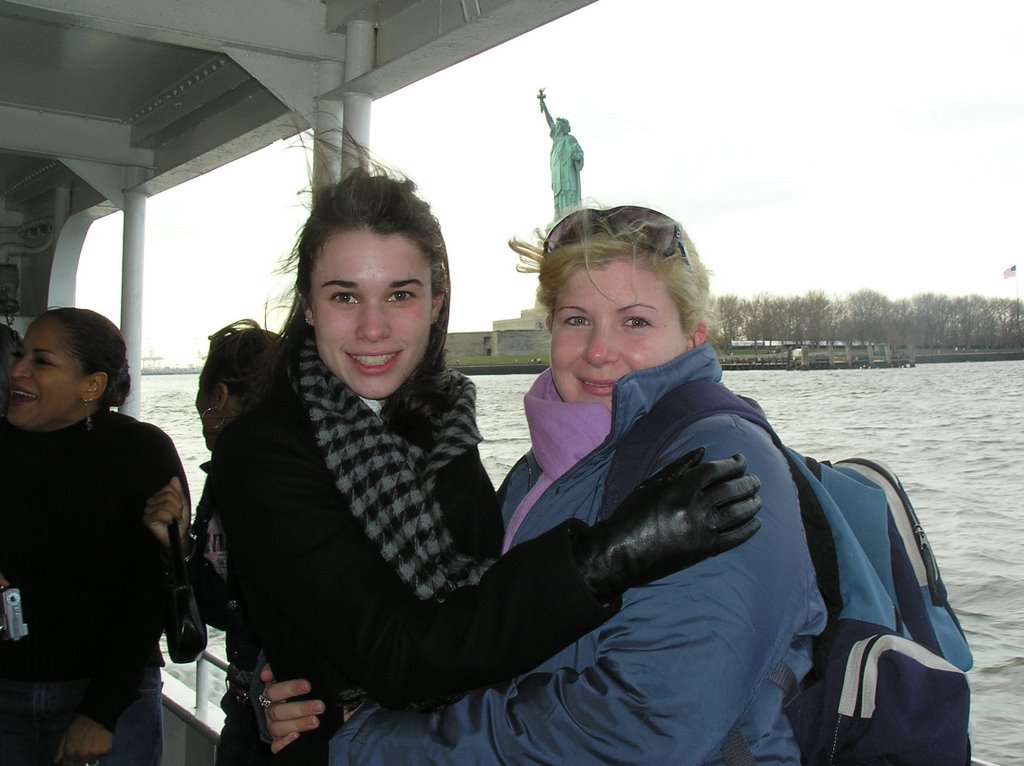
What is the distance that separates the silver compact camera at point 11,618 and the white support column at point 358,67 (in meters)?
1.79

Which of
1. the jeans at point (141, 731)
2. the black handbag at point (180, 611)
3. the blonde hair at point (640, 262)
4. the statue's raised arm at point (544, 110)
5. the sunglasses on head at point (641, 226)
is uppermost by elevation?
the statue's raised arm at point (544, 110)

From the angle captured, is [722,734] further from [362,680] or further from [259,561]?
[259,561]

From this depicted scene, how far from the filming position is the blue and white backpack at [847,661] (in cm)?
95

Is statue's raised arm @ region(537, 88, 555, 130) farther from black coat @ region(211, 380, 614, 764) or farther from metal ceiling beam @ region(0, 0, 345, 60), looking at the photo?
black coat @ region(211, 380, 614, 764)

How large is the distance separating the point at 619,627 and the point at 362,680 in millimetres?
308

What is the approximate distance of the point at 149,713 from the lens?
202 cm

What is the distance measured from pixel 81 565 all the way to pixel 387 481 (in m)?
1.15

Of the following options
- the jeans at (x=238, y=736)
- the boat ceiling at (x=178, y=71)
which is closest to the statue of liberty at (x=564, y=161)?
the boat ceiling at (x=178, y=71)

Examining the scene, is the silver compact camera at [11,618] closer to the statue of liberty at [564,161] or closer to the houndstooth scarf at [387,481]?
the houndstooth scarf at [387,481]

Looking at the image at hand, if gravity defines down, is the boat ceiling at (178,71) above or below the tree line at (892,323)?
above

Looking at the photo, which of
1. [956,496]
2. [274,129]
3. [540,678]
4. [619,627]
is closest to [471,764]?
[540,678]

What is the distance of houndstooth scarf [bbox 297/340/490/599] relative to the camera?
1085 mm

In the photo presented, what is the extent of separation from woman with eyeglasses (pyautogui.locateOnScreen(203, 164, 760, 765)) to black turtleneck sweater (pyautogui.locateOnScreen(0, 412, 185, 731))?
0.91 m

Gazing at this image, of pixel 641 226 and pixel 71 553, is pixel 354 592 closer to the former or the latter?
pixel 641 226
